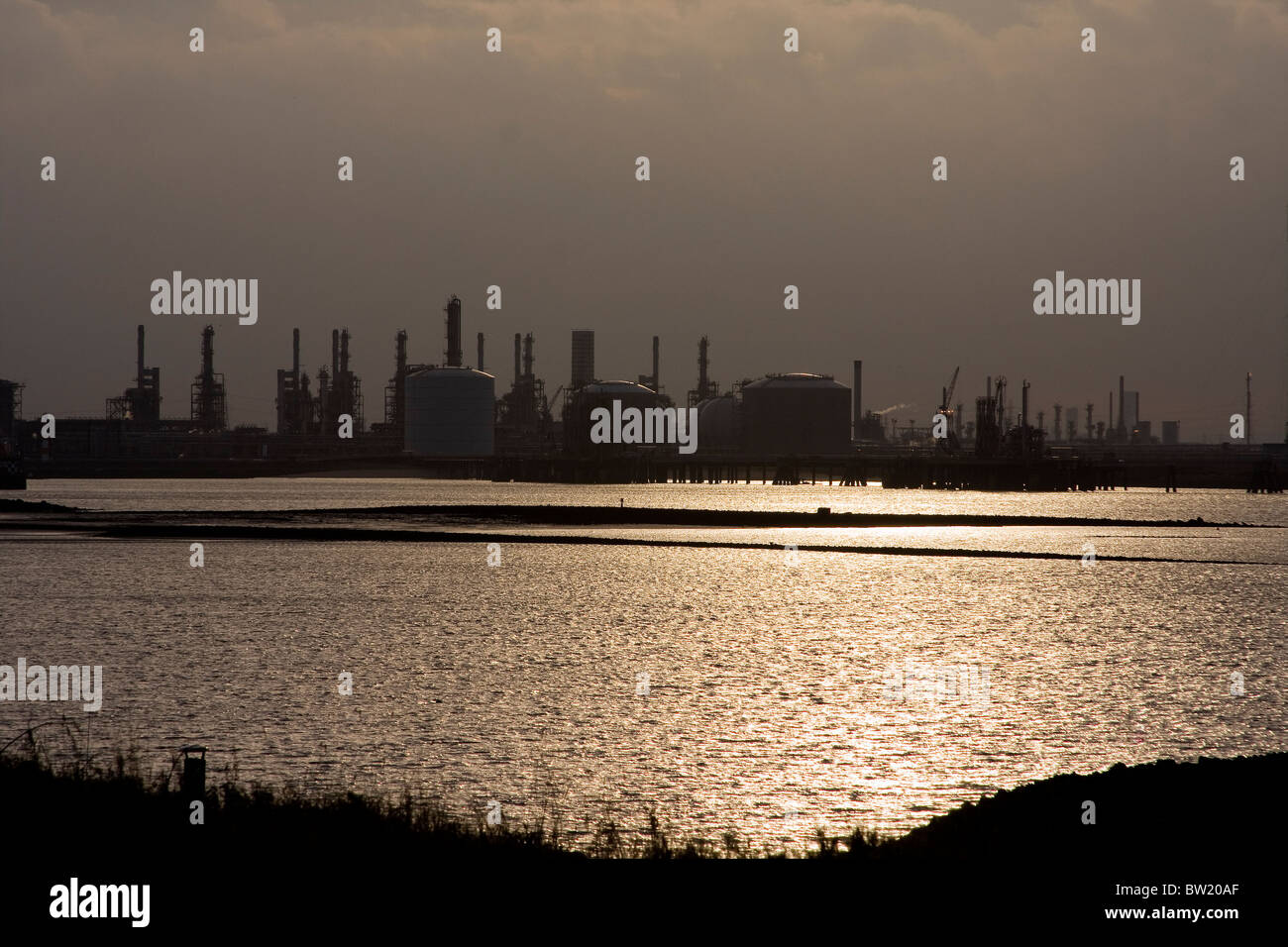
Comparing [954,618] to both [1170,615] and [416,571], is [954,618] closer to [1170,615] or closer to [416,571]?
[1170,615]

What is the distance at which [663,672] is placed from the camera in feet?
102

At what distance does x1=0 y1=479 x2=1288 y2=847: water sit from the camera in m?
19.5

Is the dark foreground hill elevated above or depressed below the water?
above

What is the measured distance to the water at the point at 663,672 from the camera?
64.0 ft

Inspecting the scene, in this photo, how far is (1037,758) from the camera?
831 inches

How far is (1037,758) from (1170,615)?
84.0ft

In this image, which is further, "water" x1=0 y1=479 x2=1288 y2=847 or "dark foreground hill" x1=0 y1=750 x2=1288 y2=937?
"water" x1=0 y1=479 x2=1288 y2=847

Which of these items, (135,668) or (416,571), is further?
(416,571)
